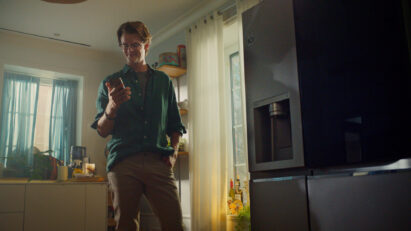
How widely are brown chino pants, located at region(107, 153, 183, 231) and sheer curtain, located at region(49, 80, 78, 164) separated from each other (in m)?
3.38

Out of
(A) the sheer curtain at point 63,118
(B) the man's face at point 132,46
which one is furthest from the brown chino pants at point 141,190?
(A) the sheer curtain at point 63,118

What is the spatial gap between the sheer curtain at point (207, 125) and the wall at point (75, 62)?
158 centimetres

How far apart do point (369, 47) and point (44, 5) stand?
11.1 ft

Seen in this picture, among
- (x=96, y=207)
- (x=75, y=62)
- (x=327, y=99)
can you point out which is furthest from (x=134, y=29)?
(x=75, y=62)

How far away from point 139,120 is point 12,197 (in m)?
2.63

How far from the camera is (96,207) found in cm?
403

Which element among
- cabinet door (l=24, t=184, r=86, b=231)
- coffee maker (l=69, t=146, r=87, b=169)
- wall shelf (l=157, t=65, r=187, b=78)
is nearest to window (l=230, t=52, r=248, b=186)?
wall shelf (l=157, t=65, r=187, b=78)

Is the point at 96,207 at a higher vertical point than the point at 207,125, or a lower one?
lower

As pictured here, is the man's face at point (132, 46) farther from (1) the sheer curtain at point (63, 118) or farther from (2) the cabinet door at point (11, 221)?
(1) the sheer curtain at point (63, 118)

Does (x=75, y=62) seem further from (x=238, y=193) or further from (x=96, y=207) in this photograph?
(x=238, y=193)

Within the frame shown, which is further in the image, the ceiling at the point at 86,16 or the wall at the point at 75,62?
the wall at the point at 75,62

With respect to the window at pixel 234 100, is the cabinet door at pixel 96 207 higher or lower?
lower

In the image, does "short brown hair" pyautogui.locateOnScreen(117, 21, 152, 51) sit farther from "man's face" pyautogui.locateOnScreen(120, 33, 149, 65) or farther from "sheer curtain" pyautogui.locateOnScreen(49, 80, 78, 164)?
"sheer curtain" pyautogui.locateOnScreen(49, 80, 78, 164)

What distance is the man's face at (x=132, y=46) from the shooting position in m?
1.50
